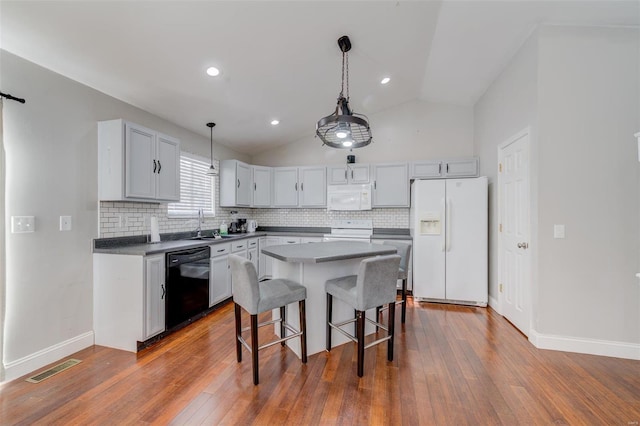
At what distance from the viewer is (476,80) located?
384cm

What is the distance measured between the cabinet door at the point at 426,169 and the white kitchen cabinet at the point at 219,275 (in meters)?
3.14

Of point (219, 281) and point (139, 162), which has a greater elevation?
point (139, 162)

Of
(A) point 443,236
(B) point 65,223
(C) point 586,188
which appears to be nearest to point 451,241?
(A) point 443,236

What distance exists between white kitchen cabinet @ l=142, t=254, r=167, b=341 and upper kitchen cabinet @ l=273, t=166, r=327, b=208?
274 cm

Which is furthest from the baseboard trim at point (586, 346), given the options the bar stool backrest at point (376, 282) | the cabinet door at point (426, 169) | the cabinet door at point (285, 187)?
the cabinet door at point (285, 187)

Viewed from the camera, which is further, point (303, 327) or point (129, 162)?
point (129, 162)

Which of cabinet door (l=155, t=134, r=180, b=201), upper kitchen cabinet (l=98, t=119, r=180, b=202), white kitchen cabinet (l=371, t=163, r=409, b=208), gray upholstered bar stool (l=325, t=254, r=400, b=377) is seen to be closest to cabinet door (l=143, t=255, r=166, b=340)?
upper kitchen cabinet (l=98, t=119, r=180, b=202)

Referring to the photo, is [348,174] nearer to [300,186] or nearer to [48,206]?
[300,186]

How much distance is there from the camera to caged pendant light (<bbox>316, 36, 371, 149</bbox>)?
2109 millimetres

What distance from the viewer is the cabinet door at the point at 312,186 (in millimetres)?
5020

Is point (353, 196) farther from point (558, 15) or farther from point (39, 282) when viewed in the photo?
point (39, 282)

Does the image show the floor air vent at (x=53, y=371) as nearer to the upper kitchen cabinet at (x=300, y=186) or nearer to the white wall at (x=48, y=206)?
the white wall at (x=48, y=206)

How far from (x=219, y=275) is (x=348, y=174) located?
8.73 ft

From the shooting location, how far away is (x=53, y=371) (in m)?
2.22
